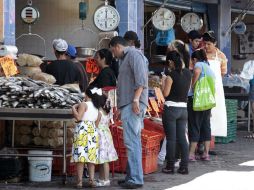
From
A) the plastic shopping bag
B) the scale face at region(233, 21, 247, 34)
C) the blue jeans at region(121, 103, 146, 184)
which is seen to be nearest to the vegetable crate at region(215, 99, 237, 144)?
the plastic shopping bag

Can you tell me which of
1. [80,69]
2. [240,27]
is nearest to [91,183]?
[80,69]

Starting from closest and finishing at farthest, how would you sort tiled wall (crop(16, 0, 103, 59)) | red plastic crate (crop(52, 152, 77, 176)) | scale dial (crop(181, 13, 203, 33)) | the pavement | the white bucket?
the pavement, the white bucket, red plastic crate (crop(52, 152, 77, 176)), tiled wall (crop(16, 0, 103, 59)), scale dial (crop(181, 13, 203, 33))

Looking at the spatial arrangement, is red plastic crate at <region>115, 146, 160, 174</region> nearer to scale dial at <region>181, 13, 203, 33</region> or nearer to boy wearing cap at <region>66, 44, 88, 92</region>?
boy wearing cap at <region>66, 44, 88, 92</region>

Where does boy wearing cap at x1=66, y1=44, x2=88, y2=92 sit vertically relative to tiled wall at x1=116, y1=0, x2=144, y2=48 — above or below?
below

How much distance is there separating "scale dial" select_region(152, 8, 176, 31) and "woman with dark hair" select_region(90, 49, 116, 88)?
701cm

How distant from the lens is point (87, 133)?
28.4ft

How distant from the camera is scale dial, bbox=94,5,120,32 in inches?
560

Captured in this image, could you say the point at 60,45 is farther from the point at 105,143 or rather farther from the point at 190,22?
the point at 190,22

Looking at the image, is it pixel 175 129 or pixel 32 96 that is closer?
pixel 32 96

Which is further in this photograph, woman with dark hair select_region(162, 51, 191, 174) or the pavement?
woman with dark hair select_region(162, 51, 191, 174)

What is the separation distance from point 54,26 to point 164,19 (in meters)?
2.66

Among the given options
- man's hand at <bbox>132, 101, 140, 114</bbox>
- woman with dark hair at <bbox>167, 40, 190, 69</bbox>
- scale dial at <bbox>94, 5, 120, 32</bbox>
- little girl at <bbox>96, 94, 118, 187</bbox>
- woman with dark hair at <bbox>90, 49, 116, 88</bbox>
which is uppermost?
scale dial at <bbox>94, 5, 120, 32</bbox>

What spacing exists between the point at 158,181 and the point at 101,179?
0.92m

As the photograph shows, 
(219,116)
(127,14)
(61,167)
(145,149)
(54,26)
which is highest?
(127,14)
